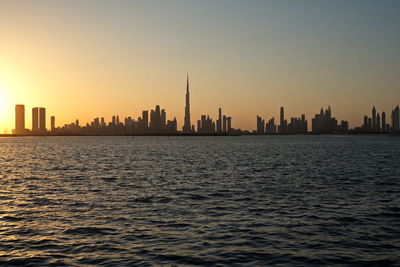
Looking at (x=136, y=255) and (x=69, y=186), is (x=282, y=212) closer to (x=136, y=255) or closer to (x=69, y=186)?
(x=136, y=255)

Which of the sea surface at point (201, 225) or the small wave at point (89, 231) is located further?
the small wave at point (89, 231)

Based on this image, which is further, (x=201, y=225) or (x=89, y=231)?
(x=201, y=225)

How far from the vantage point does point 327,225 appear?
79.6 feet

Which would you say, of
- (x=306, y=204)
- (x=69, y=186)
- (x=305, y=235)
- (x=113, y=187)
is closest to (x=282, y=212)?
(x=306, y=204)

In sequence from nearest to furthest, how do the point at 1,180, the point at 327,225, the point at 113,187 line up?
the point at 327,225, the point at 113,187, the point at 1,180

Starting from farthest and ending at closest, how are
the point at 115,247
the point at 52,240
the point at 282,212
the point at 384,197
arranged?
the point at 384,197
the point at 282,212
the point at 52,240
the point at 115,247

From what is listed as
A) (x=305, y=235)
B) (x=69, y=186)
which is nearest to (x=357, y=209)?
(x=305, y=235)

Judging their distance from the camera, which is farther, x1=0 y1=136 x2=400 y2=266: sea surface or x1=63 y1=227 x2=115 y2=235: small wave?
x1=63 y1=227 x2=115 y2=235: small wave

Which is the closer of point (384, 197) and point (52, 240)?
point (52, 240)

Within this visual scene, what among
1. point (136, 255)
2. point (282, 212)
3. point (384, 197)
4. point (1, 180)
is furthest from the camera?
point (1, 180)

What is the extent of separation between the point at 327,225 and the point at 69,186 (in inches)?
1138

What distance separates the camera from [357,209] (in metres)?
29.2

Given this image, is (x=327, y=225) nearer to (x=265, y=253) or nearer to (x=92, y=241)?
(x=265, y=253)

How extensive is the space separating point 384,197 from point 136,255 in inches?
961
